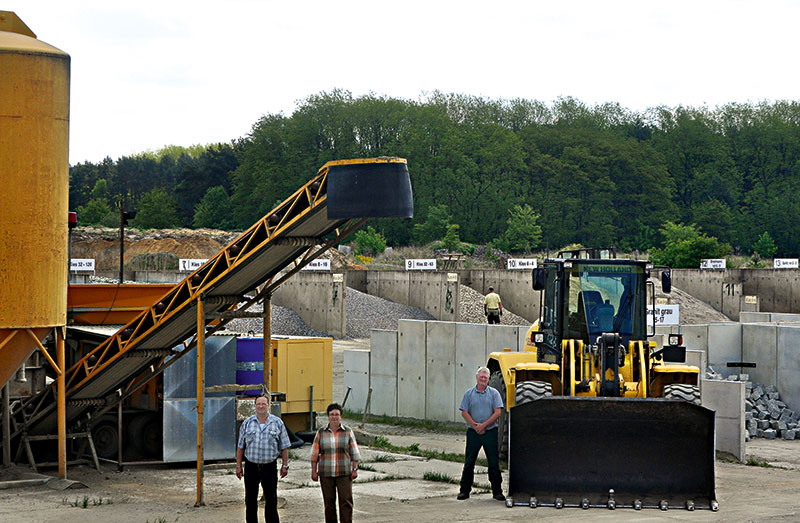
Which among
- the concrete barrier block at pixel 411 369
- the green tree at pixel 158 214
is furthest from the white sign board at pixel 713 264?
the green tree at pixel 158 214

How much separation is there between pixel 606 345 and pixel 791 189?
3670 inches

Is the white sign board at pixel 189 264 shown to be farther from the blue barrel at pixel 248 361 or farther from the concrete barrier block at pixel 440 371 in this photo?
the blue barrel at pixel 248 361

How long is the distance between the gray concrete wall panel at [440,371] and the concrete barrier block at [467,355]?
0.36ft

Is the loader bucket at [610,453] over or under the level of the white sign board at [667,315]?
under

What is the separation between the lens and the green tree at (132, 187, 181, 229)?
97875 millimetres

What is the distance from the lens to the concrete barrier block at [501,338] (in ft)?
70.5

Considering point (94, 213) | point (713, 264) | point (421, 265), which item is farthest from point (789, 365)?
point (94, 213)

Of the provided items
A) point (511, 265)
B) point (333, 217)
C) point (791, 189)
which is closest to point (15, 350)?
point (333, 217)

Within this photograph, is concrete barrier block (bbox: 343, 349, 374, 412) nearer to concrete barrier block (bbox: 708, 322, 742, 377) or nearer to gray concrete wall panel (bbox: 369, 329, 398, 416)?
gray concrete wall panel (bbox: 369, 329, 398, 416)

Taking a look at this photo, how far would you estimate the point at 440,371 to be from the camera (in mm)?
22953

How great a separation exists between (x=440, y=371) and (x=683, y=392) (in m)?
8.94

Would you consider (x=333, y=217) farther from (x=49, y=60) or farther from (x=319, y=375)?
(x=319, y=375)

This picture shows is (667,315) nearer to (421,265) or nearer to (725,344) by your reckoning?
(725,344)

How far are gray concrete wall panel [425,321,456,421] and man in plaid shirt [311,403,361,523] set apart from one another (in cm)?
1143
